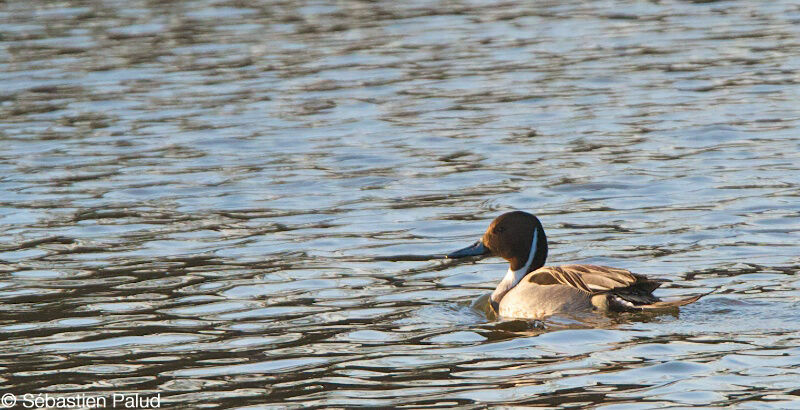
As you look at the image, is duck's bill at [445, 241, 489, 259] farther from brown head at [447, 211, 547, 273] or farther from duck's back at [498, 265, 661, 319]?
duck's back at [498, 265, 661, 319]

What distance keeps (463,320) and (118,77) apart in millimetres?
13661

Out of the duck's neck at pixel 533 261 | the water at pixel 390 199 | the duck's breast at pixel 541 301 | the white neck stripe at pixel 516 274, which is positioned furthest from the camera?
the duck's neck at pixel 533 261

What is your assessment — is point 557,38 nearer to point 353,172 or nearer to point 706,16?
point 706,16

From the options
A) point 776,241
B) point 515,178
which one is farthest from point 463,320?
point 515,178

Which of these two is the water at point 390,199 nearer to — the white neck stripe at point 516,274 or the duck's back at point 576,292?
the duck's back at point 576,292

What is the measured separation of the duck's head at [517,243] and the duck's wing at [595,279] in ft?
2.01

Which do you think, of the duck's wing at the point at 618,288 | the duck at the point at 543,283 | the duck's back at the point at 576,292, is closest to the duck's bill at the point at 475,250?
the duck at the point at 543,283

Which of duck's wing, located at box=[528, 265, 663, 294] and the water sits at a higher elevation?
duck's wing, located at box=[528, 265, 663, 294]

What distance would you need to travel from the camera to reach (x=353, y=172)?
51.1 ft

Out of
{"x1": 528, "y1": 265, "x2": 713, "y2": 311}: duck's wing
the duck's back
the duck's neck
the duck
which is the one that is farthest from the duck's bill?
{"x1": 528, "y1": 265, "x2": 713, "y2": 311}: duck's wing

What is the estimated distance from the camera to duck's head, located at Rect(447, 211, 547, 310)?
11.0m

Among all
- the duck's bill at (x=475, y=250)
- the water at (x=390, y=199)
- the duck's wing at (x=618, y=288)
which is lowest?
the water at (x=390, y=199)

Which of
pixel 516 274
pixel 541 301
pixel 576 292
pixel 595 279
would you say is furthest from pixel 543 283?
pixel 516 274

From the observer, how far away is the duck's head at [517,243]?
10969 mm
